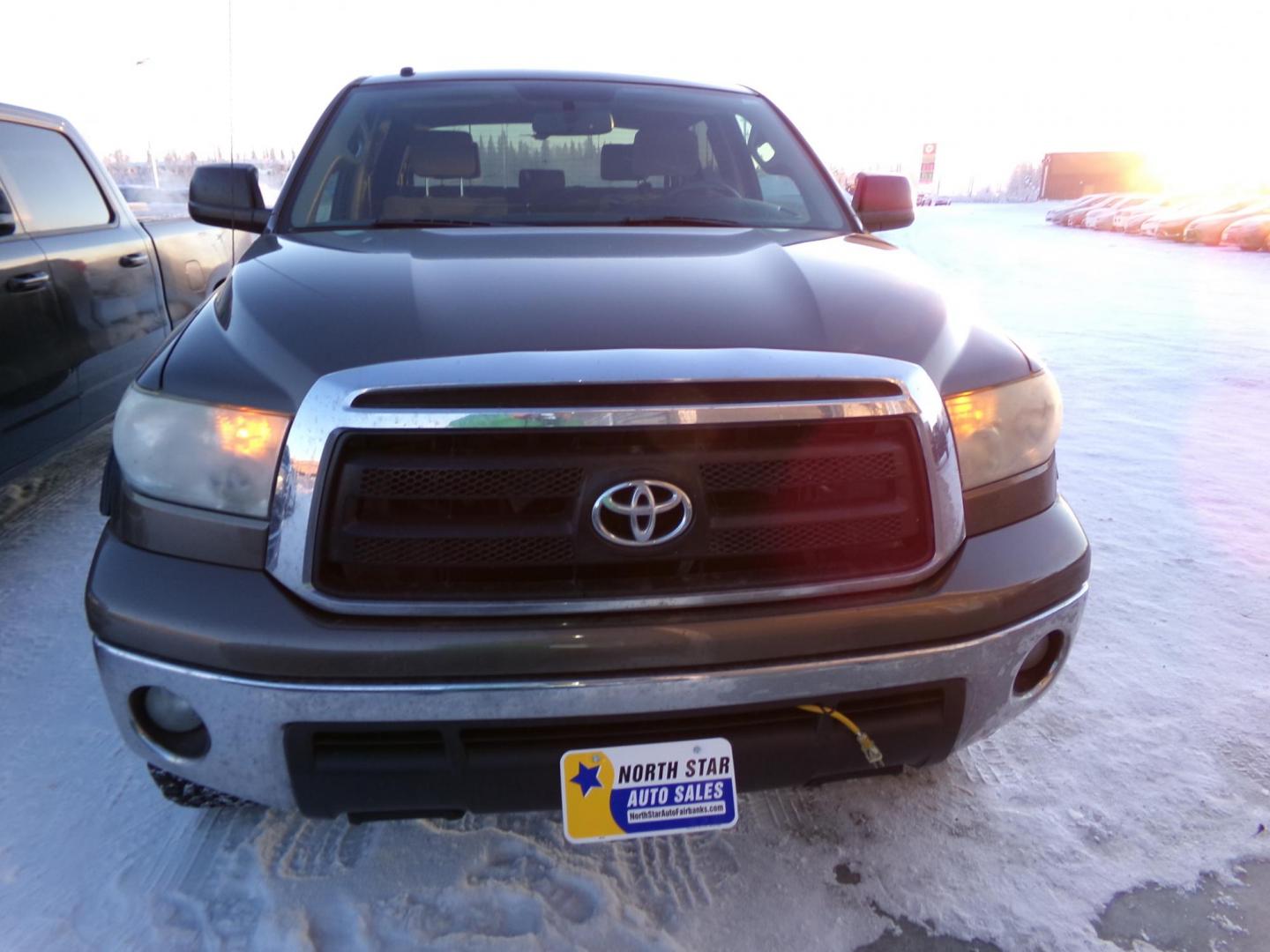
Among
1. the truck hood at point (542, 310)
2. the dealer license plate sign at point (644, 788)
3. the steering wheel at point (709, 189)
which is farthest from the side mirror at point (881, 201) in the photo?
the dealer license plate sign at point (644, 788)

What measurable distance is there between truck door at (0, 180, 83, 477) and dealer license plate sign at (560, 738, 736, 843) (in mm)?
2773

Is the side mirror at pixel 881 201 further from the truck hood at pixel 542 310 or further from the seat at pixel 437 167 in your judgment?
the seat at pixel 437 167

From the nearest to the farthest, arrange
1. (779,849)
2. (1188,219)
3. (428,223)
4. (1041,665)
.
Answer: (1041,665) < (779,849) < (428,223) < (1188,219)

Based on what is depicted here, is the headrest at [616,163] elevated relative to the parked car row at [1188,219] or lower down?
elevated

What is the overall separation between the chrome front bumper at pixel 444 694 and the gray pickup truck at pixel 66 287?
7.48ft

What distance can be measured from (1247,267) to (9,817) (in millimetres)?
16580

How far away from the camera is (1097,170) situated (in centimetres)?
6450

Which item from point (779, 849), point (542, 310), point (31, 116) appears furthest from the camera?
point (31, 116)

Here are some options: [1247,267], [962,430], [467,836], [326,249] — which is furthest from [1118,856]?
[1247,267]

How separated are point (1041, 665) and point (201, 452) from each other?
5.38 ft

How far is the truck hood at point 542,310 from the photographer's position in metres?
1.54

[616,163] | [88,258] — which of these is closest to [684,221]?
[616,163]

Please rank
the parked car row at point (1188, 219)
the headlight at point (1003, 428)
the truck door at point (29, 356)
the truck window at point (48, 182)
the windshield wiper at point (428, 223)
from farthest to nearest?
the parked car row at point (1188, 219), the truck window at point (48, 182), the truck door at point (29, 356), the windshield wiper at point (428, 223), the headlight at point (1003, 428)

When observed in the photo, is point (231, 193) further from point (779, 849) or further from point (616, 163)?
point (779, 849)
